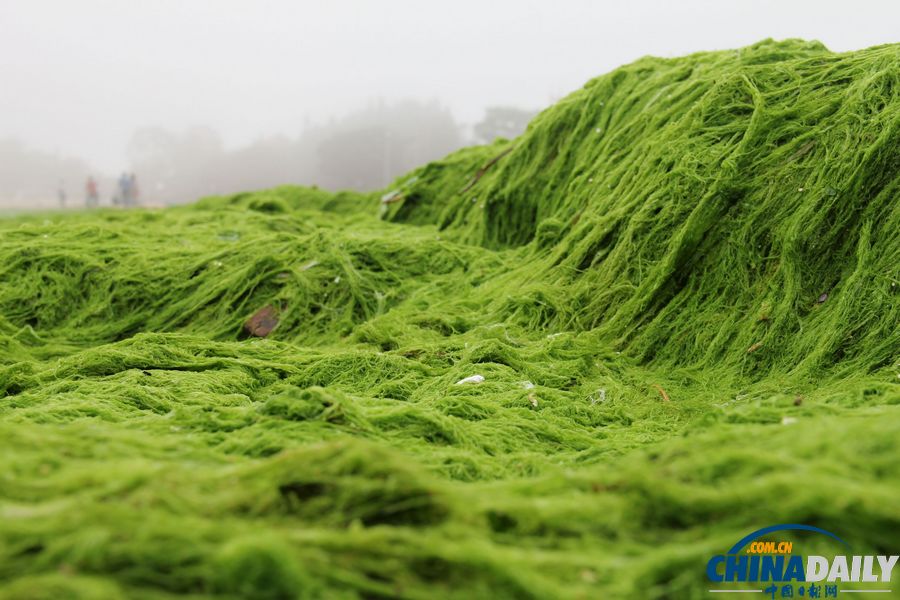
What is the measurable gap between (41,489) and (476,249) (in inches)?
223

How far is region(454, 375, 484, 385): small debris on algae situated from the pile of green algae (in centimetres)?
5

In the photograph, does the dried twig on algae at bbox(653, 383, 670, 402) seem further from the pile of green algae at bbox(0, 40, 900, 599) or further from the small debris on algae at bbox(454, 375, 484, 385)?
the small debris on algae at bbox(454, 375, 484, 385)

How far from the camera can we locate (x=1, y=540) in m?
1.63

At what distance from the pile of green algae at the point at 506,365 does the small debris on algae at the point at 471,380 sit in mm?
55

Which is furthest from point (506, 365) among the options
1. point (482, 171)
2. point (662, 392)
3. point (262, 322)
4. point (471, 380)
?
point (482, 171)

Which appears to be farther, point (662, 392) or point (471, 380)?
point (662, 392)

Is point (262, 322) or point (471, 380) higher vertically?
point (471, 380)

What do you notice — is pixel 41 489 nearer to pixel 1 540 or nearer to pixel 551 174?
pixel 1 540

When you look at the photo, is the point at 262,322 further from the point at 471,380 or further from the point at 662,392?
the point at 662,392

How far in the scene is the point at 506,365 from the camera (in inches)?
171

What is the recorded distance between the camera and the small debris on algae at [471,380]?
401cm

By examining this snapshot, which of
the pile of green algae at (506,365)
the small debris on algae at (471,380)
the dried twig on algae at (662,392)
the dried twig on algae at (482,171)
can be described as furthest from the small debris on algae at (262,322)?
the dried twig on algae at (482,171)

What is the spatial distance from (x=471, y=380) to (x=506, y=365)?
1.29 feet

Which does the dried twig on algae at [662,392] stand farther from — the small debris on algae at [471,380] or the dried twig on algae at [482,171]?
the dried twig on algae at [482,171]
